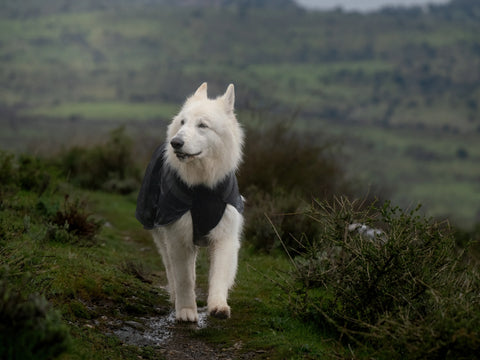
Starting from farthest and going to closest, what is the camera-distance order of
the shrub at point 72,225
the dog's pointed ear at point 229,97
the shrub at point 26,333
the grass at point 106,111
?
the grass at point 106,111 → the shrub at point 72,225 → the dog's pointed ear at point 229,97 → the shrub at point 26,333

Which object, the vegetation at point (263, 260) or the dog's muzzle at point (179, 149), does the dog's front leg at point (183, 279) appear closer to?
the vegetation at point (263, 260)

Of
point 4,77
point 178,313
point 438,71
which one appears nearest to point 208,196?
point 178,313

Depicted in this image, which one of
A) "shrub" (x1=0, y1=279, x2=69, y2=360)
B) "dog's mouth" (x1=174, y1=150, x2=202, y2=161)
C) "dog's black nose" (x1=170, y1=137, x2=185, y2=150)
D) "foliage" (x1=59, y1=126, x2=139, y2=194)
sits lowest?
"foliage" (x1=59, y1=126, x2=139, y2=194)

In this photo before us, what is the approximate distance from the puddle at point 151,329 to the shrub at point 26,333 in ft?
5.94

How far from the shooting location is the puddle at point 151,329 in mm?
5625

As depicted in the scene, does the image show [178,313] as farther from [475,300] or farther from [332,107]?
[332,107]

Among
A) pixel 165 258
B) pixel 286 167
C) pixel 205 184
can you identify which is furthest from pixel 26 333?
pixel 286 167

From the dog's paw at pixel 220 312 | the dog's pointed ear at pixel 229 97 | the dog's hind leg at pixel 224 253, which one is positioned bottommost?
the dog's paw at pixel 220 312

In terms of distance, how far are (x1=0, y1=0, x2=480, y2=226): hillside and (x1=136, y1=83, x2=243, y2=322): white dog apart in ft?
214

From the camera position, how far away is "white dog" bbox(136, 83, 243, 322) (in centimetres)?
601

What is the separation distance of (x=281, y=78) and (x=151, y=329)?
5878 inches

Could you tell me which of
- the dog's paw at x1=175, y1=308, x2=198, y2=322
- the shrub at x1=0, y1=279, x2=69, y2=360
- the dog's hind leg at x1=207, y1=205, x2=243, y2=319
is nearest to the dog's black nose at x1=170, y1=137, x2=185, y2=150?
the dog's hind leg at x1=207, y1=205, x2=243, y2=319

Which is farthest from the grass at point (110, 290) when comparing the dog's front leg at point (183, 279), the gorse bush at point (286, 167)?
the gorse bush at point (286, 167)

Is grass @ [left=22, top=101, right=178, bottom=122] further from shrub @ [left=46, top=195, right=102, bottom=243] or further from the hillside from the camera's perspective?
shrub @ [left=46, top=195, right=102, bottom=243]
